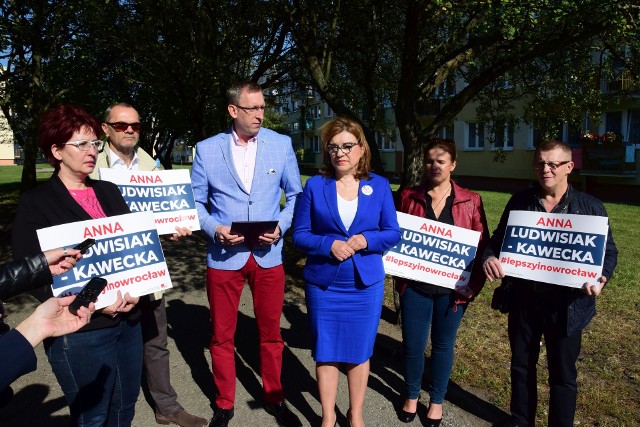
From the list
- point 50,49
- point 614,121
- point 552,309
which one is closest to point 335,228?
point 552,309

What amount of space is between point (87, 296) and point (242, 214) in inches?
63.9

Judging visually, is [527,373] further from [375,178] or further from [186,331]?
[186,331]

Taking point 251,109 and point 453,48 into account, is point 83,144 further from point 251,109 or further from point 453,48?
point 453,48

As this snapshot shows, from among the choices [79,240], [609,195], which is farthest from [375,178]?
[609,195]

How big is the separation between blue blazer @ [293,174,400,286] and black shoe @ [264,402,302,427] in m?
1.09

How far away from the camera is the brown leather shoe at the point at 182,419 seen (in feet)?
11.9

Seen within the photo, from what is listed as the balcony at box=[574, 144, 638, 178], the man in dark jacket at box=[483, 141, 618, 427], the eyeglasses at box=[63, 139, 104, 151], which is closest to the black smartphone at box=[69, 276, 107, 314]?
the eyeglasses at box=[63, 139, 104, 151]

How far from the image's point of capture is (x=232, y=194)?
11.6 feet

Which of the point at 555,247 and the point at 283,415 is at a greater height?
the point at 555,247

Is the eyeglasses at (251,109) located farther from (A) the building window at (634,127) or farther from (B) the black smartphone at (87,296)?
(A) the building window at (634,127)

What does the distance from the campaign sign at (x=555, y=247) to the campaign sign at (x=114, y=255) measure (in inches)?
84.4

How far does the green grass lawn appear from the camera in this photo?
3756 mm

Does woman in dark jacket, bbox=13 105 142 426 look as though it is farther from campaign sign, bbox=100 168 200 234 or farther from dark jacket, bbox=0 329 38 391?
dark jacket, bbox=0 329 38 391

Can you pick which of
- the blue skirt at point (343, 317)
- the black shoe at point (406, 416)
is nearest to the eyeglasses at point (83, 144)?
the blue skirt at point (343, 317)
